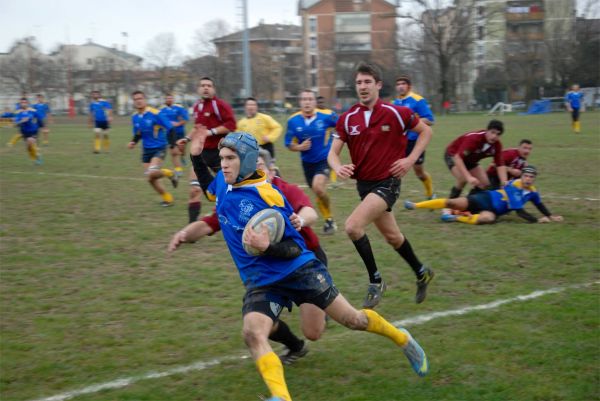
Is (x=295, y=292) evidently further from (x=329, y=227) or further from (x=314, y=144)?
(x=314, y=144)

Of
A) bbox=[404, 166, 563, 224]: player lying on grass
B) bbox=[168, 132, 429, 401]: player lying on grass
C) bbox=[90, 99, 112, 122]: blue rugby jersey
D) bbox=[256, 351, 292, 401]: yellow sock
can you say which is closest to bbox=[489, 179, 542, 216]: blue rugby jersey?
bbox=[404, 166, 563, 224]: player lying on grass

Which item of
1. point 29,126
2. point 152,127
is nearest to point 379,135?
point 152,127

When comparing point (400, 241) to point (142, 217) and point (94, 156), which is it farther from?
point (94, 156)

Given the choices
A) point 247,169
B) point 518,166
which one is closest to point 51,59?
point 518,166

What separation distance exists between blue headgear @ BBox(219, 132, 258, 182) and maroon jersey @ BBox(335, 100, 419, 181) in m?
2.37

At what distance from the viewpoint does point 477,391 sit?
4.25 m

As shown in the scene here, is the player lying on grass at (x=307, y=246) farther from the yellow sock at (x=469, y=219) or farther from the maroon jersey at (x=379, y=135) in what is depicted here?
the yellow sock at (x=469, y=219)

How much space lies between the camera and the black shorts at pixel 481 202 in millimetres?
9969

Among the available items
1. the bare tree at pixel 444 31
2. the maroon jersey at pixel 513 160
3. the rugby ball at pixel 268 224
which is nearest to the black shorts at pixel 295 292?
the rugby ball at pixel 268 224

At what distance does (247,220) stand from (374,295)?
2.34m

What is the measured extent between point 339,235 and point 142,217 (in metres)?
3.80

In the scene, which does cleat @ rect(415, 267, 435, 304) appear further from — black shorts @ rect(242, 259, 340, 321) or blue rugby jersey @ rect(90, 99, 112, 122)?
blue rugby jersey @ rect(90, 99, 112, 122)

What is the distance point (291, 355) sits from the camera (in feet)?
16.2

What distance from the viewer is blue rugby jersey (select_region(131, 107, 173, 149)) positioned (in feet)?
41.3
